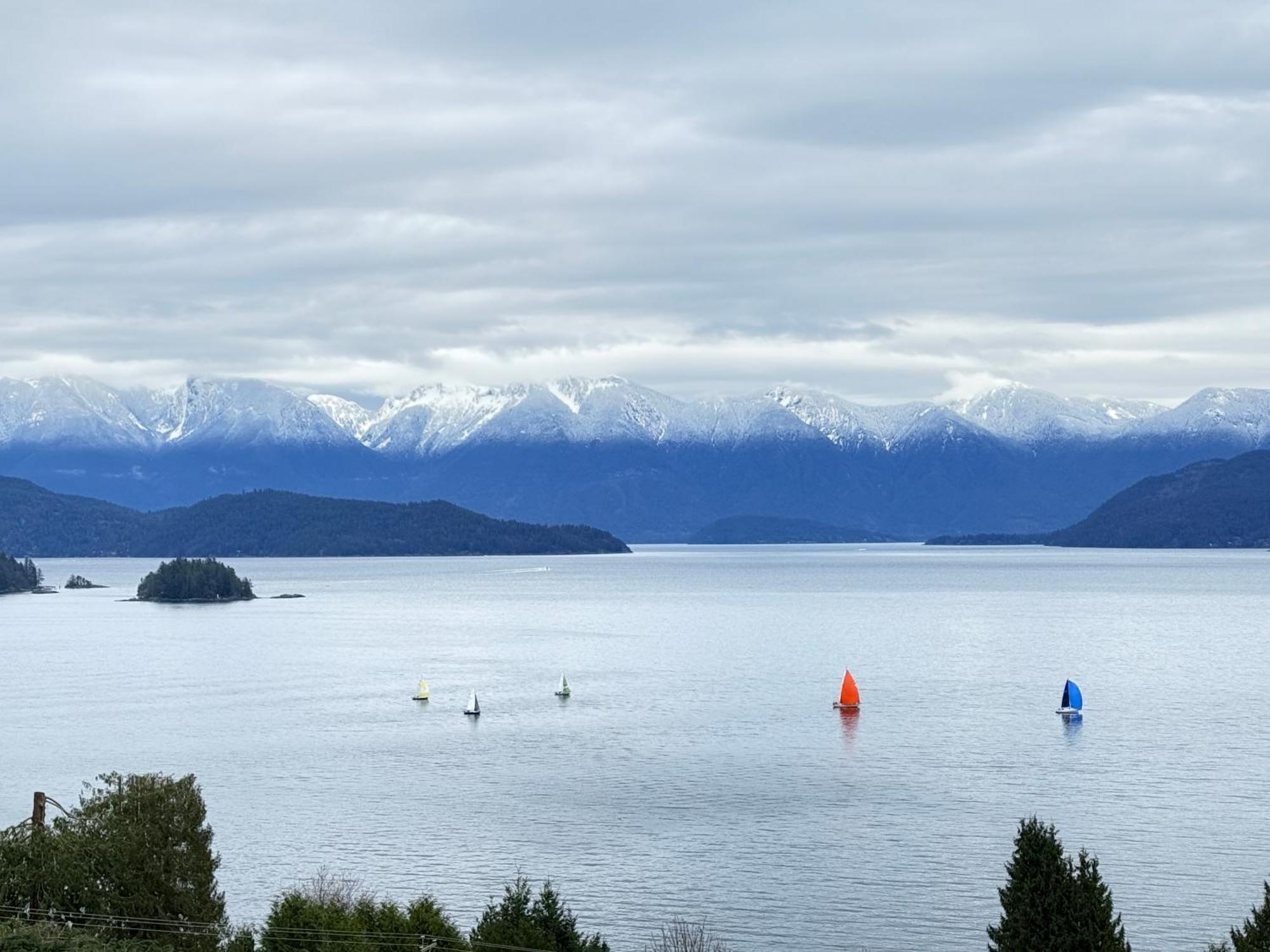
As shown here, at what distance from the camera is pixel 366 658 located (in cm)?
13738

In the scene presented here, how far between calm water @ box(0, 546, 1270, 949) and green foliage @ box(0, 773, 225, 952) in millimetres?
10176

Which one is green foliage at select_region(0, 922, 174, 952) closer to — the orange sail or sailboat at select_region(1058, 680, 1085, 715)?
the orange sail

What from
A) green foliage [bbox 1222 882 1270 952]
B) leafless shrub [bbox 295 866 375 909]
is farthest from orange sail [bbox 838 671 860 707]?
green foliage [bbox 1222 882 1270 952]

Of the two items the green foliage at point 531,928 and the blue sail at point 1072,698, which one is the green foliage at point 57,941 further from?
the blue sail at point 1072,698

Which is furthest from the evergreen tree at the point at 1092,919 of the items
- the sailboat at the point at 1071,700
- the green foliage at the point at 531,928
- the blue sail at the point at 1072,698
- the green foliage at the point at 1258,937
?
the blue sail at the point at 1072,698

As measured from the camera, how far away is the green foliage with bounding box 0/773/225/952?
127ft

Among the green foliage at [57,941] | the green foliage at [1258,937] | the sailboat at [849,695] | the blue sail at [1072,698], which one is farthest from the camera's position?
the sailboat at [849,695]

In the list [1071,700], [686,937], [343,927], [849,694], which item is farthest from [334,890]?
[1071,700]

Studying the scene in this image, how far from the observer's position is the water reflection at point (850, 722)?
8444 cm

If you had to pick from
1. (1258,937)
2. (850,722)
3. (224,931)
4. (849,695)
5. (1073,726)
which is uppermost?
(849,695)

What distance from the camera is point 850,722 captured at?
9094 centimetres

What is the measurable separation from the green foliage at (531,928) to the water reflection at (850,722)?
4594cm

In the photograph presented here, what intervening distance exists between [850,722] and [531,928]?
56381mm

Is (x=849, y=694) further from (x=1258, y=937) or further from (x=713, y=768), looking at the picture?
(x=1258, y=937)
